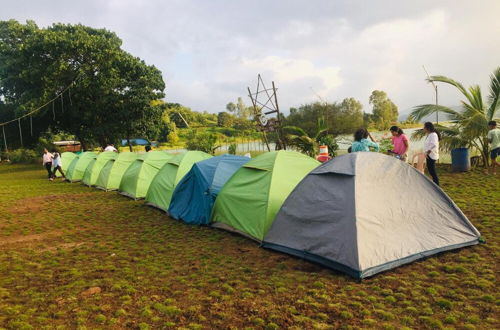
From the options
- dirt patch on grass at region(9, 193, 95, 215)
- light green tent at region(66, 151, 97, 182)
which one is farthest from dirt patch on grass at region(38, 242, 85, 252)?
light green tent at region(66, 151, 97, 182)

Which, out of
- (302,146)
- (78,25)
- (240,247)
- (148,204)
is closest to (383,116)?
(302,146)

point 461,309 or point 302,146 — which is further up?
point 302,146

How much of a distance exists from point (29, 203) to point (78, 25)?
74.8ft

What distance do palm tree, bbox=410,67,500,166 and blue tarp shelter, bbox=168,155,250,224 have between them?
769 centimetres

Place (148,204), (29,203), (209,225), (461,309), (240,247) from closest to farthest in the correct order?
(461,309) → (240,247) → (209,225) → (148,204) → (29,203)

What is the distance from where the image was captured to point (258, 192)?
6.02 metres

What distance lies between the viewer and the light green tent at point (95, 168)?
14.5 meters

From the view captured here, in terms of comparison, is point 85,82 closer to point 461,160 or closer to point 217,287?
point 461,160

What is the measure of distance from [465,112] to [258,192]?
963 centimetres

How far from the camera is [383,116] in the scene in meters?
36.7

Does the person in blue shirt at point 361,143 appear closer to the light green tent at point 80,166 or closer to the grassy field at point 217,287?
the grassy field at point 217,287

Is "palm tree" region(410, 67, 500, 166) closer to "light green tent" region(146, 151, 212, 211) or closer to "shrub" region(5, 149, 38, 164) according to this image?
"light green tent" region(146, 151, 212, 211)

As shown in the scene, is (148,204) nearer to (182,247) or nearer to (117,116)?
(182,247)

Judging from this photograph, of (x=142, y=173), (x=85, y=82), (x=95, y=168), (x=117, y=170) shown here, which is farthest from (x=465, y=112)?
(x=85, y=82)
